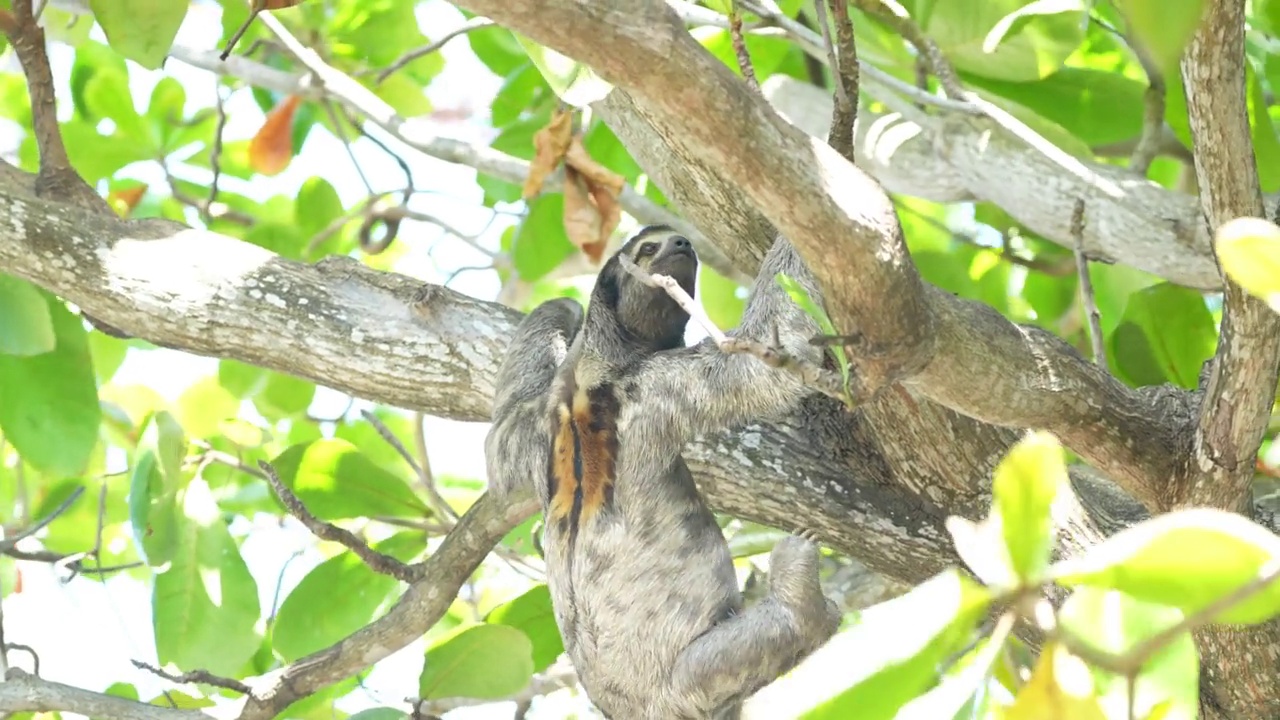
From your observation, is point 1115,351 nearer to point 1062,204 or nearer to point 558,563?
point 1062,204

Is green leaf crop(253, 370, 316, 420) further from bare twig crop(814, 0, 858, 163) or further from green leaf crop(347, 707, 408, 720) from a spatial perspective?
bare twig crop(814, 0, 858, 163)

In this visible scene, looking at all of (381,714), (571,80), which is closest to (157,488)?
(381,714)

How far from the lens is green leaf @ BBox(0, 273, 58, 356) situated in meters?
3.71

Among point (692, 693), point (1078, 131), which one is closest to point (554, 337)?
point (692, 693)

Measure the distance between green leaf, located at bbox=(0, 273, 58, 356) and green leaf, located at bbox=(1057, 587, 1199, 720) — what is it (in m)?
3.37

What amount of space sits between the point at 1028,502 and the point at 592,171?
3049mm

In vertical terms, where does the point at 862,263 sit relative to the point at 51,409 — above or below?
above

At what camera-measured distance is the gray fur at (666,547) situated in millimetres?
3420

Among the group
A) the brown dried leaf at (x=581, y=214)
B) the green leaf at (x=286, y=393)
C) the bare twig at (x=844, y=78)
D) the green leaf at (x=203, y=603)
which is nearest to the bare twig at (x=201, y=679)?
the green leaf at (x=203, y=603)

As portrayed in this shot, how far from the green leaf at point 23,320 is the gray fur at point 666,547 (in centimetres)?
134

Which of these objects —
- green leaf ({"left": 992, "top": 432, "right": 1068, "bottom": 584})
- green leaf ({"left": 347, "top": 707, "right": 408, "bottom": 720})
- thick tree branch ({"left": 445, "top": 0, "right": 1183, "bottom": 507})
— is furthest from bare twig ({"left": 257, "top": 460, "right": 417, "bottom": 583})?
green leaf ({"left": 992, "top": 432, "right": 1068, "bottom": 584})

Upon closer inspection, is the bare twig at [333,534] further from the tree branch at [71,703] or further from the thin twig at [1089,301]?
the thin twig at [1089,301]

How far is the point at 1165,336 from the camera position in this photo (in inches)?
154

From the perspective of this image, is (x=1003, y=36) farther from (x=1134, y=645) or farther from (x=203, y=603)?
(x=1134, y=645)
